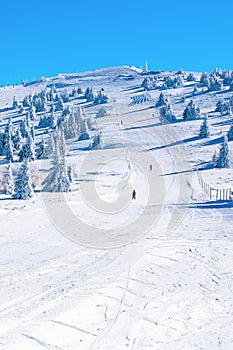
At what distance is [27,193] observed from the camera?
25.8 meters

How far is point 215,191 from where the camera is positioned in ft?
105

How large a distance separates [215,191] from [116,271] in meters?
22.1

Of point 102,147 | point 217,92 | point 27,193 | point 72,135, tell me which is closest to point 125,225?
point 27,193

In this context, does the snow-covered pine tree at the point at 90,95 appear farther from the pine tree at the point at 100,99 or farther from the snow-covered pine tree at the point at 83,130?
the snow-covered pine tree at the point at 83,130

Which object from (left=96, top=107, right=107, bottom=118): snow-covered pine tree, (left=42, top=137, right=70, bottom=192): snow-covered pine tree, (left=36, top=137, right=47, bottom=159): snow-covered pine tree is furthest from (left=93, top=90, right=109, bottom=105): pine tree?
(left=42, top=137, right=70, bottom=192): snow-covered pine tree

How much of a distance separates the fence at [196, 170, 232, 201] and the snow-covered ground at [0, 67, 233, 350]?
3.06ft

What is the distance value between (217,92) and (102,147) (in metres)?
52.7

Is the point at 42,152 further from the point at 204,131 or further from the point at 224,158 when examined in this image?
the point at 224,158

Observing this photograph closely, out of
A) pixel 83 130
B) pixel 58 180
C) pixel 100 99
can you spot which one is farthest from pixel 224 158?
pixel 100 99

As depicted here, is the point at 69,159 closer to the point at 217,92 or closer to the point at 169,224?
the point at 169,224

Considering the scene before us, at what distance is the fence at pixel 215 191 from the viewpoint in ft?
91.4

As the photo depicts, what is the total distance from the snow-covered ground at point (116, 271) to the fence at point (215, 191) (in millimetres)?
932

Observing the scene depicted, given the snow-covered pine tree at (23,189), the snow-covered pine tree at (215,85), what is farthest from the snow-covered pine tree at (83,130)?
the snow-covered pine tree at (215,85)

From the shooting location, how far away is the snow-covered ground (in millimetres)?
7742
